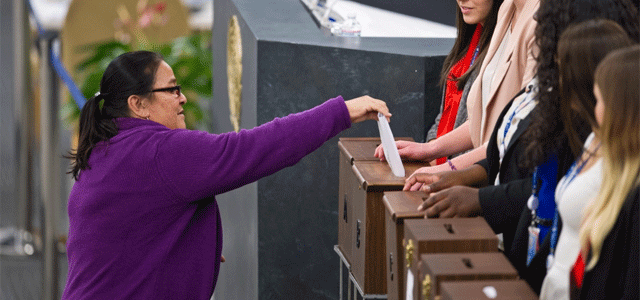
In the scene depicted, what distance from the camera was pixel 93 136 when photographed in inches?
101

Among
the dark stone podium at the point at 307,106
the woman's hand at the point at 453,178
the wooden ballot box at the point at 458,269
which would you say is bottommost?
the dark stone podium at the point at 307,106

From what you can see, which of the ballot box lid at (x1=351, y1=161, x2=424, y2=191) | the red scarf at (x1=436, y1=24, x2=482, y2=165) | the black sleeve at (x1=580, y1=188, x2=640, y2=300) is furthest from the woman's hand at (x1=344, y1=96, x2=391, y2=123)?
the black sleeve at (x1=580, y1=188, x2=640, y2=300)

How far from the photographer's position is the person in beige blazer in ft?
7.99

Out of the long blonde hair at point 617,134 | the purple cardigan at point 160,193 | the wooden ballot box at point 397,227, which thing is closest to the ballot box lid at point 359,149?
the purple cardigan at point 160,193

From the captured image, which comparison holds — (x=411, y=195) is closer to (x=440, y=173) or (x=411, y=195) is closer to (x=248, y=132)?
(x=440, y=173)

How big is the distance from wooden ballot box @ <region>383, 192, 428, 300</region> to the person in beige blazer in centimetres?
11

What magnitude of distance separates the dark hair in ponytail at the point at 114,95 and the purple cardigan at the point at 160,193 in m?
0.04

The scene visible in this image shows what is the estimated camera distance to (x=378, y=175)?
2682 millimetres

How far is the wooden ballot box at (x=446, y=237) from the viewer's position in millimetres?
1970

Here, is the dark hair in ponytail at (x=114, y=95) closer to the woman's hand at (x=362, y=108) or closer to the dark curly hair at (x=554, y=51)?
the woman's hand at (x=362, y=108)

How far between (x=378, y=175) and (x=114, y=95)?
80 centimetres

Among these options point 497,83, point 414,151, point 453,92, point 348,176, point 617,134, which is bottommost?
point 348,176

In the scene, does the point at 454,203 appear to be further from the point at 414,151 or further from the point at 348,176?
the point at 348,176

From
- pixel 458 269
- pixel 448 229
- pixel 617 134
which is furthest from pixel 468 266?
pixel 617 134
